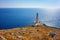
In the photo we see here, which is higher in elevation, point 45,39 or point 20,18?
point 45,39

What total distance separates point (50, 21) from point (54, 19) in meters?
0.41

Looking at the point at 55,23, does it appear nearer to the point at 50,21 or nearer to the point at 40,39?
the point at 50,21

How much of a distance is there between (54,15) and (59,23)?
1.62 meters

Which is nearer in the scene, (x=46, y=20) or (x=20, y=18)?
(x=46, y=20)

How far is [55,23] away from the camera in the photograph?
43.5 ft

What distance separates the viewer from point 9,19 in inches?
736

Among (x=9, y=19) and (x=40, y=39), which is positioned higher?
(x=40, y=39)

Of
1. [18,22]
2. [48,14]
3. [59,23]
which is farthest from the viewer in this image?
[18,22]

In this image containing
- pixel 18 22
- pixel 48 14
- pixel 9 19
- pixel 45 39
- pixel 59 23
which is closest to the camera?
pixel 45 39

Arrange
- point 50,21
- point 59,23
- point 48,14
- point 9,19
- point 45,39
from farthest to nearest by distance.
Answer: point 9,19 < point 48,14 < point 50,21 < point 59,23 < point 45,39

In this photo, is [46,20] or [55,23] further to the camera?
[46,20]

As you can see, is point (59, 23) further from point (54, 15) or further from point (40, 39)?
point (40, 39)

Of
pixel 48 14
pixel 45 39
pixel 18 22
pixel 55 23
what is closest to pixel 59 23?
pixel 55 23

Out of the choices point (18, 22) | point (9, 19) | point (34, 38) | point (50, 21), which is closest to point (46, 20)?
point (50, 21)
